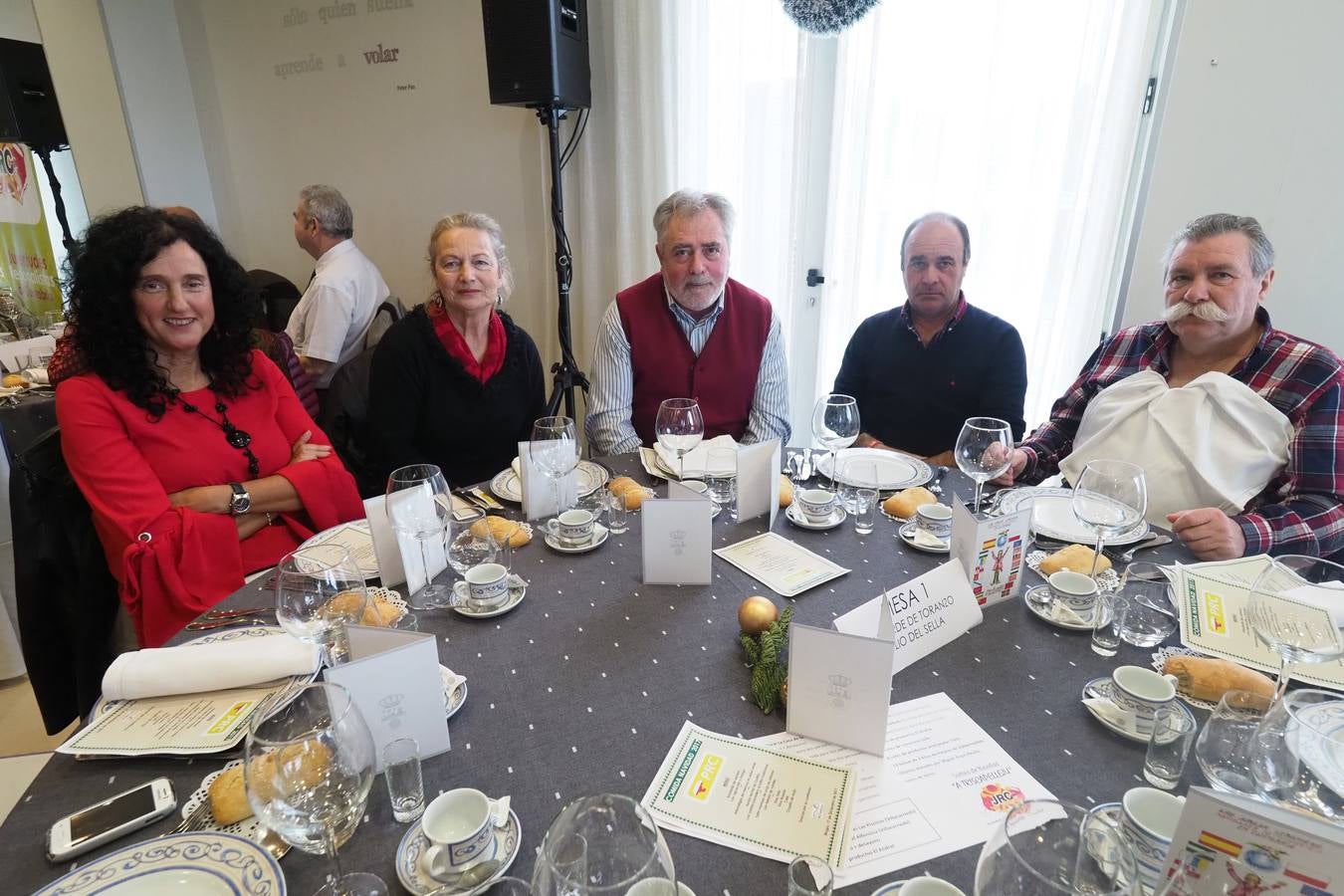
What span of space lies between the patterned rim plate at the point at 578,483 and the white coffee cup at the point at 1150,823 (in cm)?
109

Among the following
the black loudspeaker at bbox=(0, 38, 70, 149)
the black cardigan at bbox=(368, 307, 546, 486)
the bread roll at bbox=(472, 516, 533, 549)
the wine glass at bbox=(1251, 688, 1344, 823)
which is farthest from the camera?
the black loudspeaker at bbox=(0, 38, 70, 149)

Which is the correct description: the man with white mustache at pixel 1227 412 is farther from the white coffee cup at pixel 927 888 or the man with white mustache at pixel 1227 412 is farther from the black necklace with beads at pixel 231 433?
the black necklace with beads at pixel 231 433

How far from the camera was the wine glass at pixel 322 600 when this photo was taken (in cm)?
94

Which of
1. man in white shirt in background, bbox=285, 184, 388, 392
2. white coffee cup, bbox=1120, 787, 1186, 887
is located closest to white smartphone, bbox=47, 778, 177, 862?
white coffee cup, bbox=1120, 787, 1186, 887

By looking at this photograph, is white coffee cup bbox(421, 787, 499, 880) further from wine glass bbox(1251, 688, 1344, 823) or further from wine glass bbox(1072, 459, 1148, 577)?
wine glass bbox(1072, 459, 1148, 577)

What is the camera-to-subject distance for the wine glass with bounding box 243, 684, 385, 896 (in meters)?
0.62

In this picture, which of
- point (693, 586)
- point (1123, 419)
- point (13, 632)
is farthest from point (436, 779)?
point (13, 632)

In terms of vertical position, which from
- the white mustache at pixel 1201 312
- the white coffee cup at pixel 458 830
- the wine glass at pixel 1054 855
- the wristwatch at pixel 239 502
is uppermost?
the white mustache at pixel 1201 312

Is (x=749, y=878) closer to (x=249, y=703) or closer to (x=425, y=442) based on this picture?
(x=249, y=703)

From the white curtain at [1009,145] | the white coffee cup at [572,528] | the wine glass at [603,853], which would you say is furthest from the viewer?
the white curtain at [1009,145]

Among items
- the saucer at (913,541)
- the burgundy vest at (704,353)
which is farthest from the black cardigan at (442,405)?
the saucer at (913,541)

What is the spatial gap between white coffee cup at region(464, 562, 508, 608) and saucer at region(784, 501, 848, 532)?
0.60 meters

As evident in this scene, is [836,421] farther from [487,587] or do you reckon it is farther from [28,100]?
[28,100]

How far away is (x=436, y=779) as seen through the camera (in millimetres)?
775
